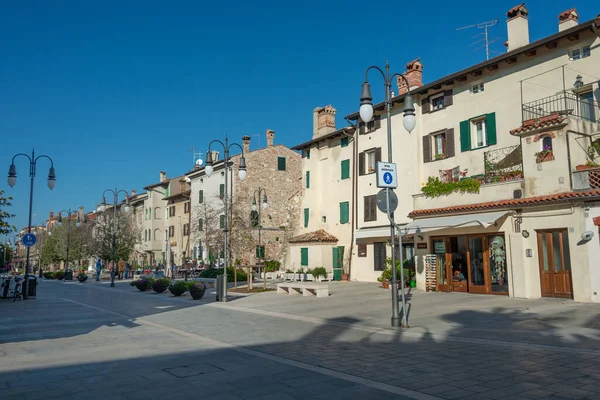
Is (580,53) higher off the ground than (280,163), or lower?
lower

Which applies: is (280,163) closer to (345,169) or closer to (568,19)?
(345,169)

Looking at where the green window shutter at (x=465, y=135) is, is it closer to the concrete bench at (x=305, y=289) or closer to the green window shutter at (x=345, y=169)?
the green window shutter at (x=345, y=169)

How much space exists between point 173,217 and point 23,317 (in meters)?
41.7

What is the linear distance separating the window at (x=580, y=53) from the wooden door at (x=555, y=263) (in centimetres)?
818

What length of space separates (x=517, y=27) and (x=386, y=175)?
1622 centimetres

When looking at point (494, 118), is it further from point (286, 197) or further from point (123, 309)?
point (286, 197)


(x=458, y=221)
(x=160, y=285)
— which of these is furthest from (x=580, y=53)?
(x=160, y=285)

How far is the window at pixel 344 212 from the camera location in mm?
32000

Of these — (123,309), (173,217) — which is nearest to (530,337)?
(123,309)

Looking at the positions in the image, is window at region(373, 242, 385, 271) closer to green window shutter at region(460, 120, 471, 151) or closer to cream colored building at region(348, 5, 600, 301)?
cream colored building at region(348, 5, 600, 301)

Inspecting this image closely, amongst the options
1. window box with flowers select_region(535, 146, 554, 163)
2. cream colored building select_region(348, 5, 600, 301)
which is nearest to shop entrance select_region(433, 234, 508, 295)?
cream colored building select_region(348, 5, 600, 301)

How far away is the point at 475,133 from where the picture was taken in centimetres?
2372

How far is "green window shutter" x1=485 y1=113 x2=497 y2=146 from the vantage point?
22.4m

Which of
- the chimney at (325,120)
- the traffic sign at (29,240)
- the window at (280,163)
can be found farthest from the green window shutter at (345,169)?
the traffic sign at (29,240)
